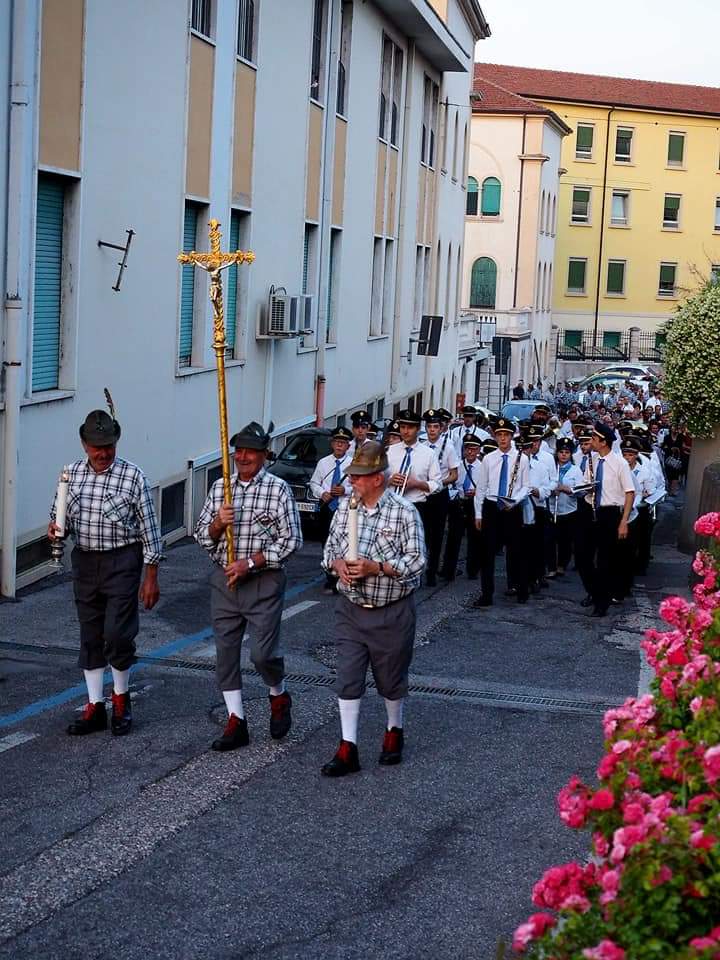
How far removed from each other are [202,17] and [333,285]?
8.92 meters

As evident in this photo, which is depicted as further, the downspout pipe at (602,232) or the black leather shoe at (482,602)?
the downspout pipe at (602,232)

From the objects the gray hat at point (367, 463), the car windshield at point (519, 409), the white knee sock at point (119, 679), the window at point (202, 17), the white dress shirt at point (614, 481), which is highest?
the window at point (202, 17)

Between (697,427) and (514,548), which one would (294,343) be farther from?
(514,548)

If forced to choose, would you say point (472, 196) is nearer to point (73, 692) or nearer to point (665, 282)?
point (665, 282)

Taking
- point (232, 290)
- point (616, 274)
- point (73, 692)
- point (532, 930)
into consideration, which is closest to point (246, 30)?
point (232, 290)

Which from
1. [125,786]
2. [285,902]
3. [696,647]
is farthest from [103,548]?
[696,647]

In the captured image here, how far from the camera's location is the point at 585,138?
75062 mm

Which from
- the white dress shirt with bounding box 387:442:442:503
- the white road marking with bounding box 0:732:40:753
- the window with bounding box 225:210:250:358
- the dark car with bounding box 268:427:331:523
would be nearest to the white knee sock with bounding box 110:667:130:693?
the white road marking with bounding box 0:732:40:753

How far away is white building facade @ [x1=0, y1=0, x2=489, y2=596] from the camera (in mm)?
13695

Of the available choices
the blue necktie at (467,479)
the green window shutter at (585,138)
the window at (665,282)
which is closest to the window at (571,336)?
the window at (665,282)

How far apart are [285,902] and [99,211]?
34.4 ft

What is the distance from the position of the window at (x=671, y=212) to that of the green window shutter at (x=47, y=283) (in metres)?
64.5

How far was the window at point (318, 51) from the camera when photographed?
23.9 m

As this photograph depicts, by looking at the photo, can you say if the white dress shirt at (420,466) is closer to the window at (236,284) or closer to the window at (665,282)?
the window at (236,284)
